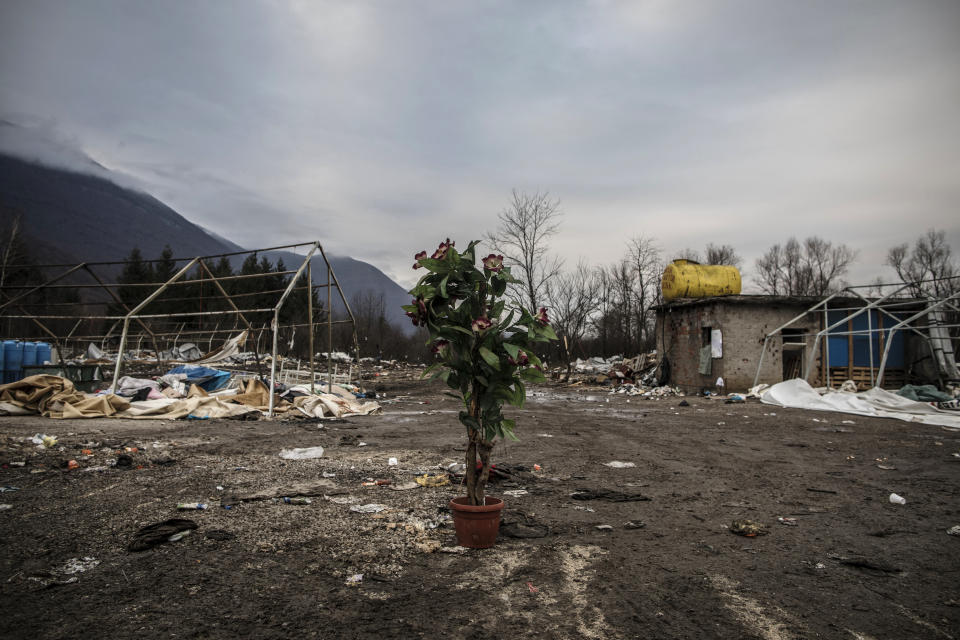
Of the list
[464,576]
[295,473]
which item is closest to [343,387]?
[295,473]

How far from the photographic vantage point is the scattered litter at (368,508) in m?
4.68

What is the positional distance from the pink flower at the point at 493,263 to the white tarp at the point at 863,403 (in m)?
11.0

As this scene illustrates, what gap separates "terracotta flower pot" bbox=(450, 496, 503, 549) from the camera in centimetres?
378

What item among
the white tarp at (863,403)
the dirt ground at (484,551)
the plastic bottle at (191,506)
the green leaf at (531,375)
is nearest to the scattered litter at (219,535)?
the dirt ground at (484,551)

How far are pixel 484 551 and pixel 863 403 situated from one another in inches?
494

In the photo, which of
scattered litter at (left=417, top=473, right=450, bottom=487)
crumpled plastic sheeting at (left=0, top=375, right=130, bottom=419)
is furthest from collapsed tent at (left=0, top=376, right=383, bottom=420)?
scattered litter at (left=417, top=473, right=450, bottom=487)

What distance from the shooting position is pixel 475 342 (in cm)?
371

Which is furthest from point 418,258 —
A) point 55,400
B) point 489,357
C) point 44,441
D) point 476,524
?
point 55,400

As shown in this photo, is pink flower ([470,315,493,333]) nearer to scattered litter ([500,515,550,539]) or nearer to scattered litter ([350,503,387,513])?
scattered litter ([500,515,550,539])

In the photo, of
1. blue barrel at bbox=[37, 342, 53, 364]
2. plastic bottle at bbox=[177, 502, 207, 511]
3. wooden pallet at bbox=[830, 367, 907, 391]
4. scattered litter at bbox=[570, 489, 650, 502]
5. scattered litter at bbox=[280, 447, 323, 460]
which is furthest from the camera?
wooden pallet at bbox=[830, 367, 907, 391]

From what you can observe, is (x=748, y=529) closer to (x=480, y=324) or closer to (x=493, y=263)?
(x=480, y=324)

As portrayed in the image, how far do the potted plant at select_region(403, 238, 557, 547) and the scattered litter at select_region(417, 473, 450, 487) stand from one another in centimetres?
181

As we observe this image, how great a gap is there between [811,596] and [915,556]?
1302mm

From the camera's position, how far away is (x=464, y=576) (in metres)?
3.36
